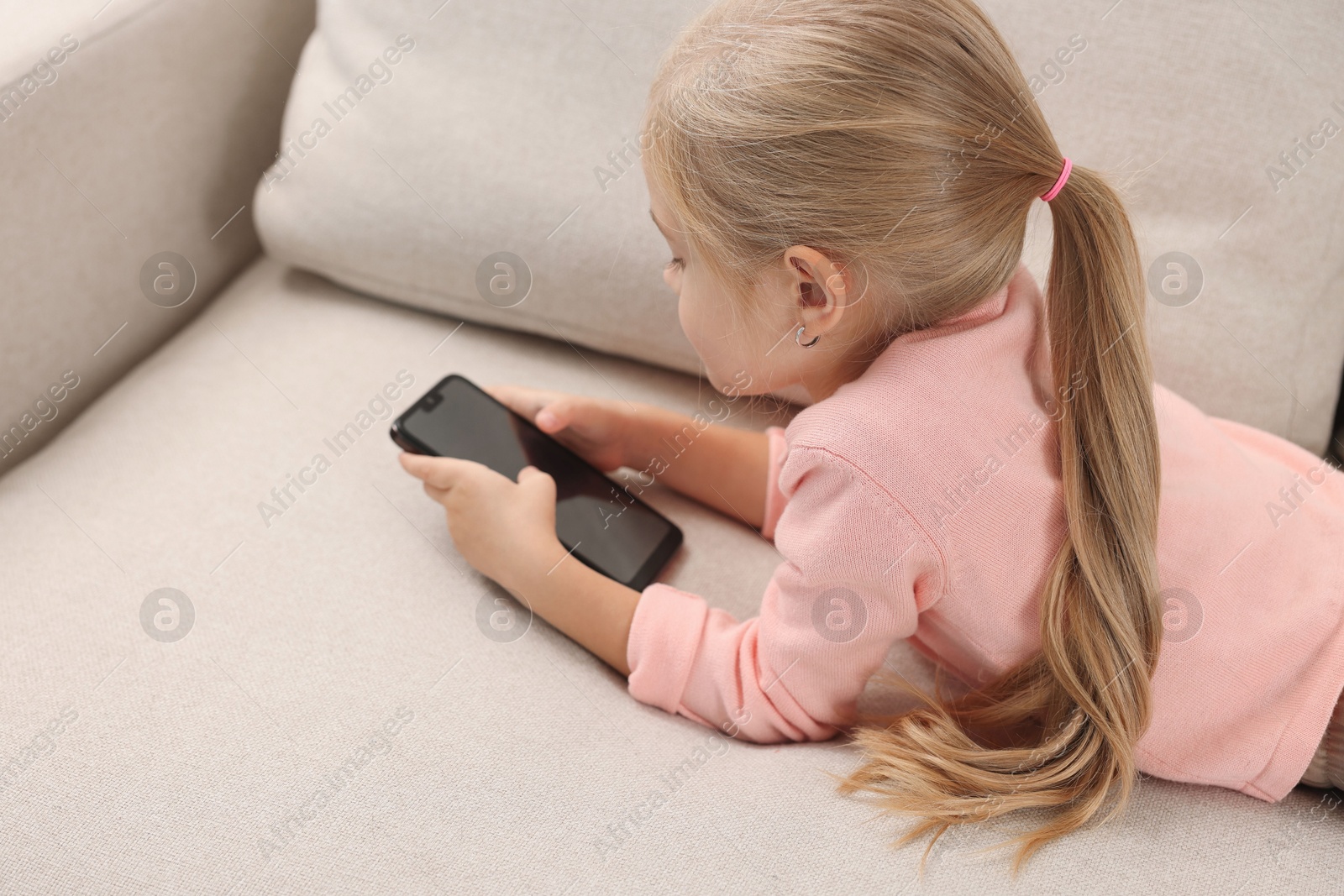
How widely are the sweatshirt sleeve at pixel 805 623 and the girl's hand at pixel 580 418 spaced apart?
0.15 meters

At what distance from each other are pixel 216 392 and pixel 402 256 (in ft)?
0.71

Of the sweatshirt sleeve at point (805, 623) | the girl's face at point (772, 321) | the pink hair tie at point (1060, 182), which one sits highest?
the pink hair tie at point (1060, 182)

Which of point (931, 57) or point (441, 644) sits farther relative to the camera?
point (441, 644)

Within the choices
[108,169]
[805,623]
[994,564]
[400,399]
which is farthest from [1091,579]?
[108,169]

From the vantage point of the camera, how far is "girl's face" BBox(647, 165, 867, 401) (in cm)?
57

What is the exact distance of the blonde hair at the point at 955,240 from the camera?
0.51m

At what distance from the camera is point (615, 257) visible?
0.85m

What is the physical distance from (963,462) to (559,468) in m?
0.36

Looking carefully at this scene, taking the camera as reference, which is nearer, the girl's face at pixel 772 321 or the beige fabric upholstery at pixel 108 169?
the girl's face at pixel 772 321

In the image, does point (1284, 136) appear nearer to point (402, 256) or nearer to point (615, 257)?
point (615, 257)

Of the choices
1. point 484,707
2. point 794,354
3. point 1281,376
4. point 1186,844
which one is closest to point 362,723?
point 484,707

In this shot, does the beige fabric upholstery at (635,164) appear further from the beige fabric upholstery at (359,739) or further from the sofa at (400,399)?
the beige fabric upholstery at (359,739)

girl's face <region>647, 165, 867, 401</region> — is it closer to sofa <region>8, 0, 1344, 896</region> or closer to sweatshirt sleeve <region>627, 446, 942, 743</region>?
sweatshirt sleeve <region>627, 446, 942, 743</region>

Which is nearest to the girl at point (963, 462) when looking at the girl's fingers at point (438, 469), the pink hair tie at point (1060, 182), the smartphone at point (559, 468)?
the pink hair tie at point (1060, 182)
